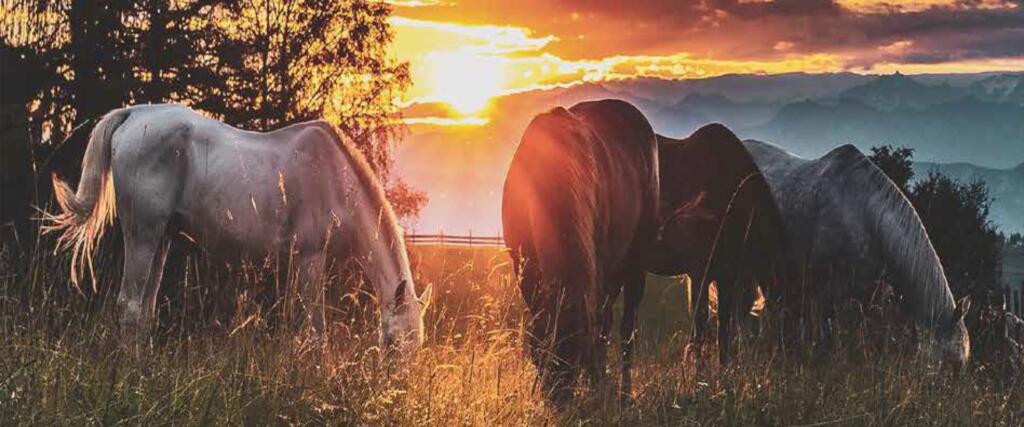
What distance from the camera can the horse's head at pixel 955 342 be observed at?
794 cm

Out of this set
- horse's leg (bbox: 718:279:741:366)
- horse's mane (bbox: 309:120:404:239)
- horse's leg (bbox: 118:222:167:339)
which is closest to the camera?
horse's leg (bbox: 118:222:167:339)

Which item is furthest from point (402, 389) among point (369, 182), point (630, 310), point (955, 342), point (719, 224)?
point (955, 342)

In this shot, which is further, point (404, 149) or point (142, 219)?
point (404, 149)

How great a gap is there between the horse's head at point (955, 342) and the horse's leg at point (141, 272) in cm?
621

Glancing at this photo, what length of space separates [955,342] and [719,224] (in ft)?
7.44

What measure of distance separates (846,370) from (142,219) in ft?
18.4

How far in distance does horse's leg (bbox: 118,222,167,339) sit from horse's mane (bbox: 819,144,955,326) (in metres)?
Result: 6.43

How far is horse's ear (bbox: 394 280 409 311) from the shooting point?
7143 mm

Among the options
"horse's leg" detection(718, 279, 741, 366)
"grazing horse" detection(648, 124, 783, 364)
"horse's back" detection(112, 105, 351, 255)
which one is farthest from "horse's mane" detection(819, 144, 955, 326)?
"horse's back" detection(112, 105, 351, 255)

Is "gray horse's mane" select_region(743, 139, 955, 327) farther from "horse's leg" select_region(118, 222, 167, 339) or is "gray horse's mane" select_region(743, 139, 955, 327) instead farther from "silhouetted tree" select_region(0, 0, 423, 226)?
"silhouetted tree" select_region(0, 0, 423, 226)

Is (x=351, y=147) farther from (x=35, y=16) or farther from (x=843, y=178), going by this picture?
(x=35, y=16)

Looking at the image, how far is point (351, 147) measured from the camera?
338 inches

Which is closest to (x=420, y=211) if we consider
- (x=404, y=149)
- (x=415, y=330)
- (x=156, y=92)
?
(x=404, y=149)

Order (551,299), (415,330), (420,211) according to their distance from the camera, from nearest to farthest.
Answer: (551,299)
(415,330)
(420,211)
